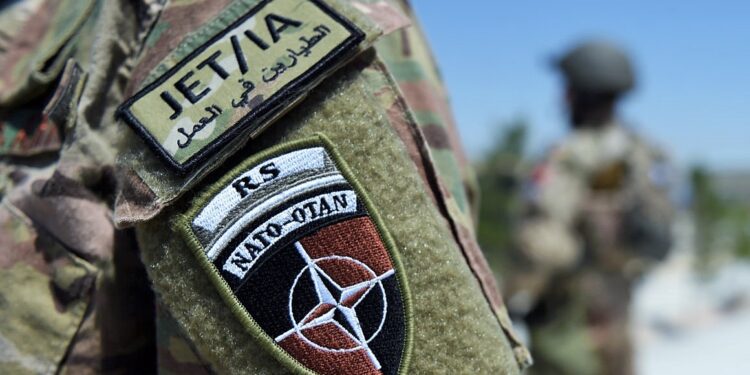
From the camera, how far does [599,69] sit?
392 centimetres

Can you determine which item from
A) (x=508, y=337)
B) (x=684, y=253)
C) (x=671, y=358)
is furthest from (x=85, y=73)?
(x=684, y=253)

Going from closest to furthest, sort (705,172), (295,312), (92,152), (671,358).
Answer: (295,312) < (92,152) < (671,358) < (705,172)

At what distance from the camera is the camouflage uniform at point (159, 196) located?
0.59m

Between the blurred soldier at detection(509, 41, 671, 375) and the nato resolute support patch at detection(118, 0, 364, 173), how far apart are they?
308cm

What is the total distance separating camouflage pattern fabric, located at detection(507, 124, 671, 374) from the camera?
359cm

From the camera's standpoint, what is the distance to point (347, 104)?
61 centimetres

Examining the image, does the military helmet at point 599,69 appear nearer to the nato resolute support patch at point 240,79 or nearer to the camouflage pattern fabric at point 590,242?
the camouflage pattern fabric at point 590,242

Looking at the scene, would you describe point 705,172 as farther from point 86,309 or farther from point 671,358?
point 86,309

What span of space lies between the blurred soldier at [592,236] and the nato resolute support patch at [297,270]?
122 inches

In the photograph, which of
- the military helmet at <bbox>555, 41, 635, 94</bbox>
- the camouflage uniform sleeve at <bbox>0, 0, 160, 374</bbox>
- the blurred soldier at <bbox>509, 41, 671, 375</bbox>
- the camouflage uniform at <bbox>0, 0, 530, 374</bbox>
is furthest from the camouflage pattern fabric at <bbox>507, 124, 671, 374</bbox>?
the camouflage uniform sleeve at <bbox>0, 0, 160, 374</bbox>

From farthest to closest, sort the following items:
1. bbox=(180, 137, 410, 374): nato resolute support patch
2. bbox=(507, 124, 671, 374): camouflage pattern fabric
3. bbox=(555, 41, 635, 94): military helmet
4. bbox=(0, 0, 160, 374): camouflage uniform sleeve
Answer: bbox=(555, 41, 635, 94): military helmet → bbox=(507, 124, 671, 374): camouflage pattern fabric → bbox=(0, 0, 160, 374): camouflage uniform sleeve → bbox=(180, 137, 410, 374): nato resolute support patch

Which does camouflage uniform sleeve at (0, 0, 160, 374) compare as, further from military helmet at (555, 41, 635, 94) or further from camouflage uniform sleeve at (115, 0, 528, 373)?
military helmet at (555, 41, 635, 94)

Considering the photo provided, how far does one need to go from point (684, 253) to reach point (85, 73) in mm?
9341

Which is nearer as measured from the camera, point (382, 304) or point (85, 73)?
point (382, 304)
